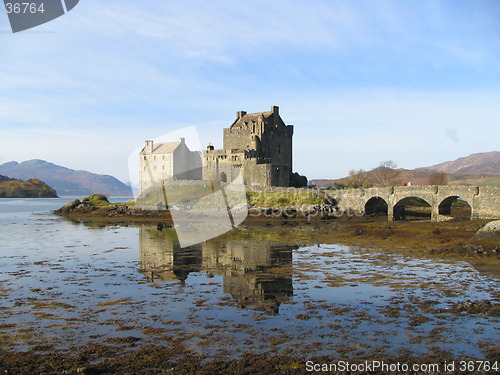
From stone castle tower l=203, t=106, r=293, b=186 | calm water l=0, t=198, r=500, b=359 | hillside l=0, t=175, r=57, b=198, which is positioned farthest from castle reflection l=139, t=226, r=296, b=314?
hillside l=0, t=175, r=57, b=198

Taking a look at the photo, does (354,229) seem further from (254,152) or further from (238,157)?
(254,152)

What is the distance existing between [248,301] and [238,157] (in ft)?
141

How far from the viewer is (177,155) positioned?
211ft

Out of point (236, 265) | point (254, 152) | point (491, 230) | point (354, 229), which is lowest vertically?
point (236, 265)

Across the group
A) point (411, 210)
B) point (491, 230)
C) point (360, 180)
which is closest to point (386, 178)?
point (360, 180)

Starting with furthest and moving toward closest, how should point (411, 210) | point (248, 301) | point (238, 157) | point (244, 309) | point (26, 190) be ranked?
1. point (26, 190)
2. point (238, 157)
3. point (411, 210)
4. point (248, 301)
5. point (244, 309)

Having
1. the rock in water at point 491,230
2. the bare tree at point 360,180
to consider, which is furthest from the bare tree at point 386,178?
the rock in water at point 491,230

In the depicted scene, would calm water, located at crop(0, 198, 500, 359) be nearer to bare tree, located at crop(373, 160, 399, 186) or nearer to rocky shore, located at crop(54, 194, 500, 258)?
rocky shore, located at crop(54, 194, 500, 258)

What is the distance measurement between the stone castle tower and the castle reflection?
26288 millimetres

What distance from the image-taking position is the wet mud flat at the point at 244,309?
884 cm

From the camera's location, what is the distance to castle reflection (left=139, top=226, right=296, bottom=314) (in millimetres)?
14180

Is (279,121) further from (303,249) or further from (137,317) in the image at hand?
(137,317)

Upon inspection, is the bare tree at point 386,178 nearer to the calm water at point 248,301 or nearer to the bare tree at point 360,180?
the bare tree at point 360,180

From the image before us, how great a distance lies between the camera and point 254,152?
56.1m
